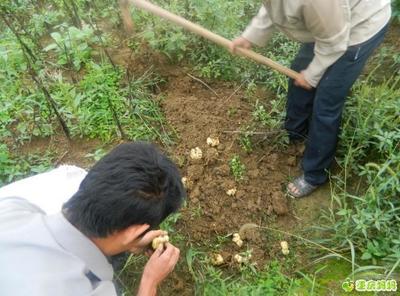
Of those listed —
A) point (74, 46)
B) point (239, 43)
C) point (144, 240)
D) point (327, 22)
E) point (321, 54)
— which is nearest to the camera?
point (144, 240)

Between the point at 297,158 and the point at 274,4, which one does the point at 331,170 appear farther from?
the point at 274,4

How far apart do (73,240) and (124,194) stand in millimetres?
289

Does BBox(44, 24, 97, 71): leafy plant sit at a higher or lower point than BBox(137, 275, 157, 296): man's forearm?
higher

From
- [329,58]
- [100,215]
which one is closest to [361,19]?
[329,58]

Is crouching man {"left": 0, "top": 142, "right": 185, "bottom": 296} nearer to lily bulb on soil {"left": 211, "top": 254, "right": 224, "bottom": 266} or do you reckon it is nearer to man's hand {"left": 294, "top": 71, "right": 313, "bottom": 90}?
lily bulb on soil {"left": 211, "top": 254, "right": 224, "bottom": 266}

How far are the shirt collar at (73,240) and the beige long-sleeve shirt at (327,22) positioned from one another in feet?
4.67

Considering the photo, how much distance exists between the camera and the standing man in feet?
6.52

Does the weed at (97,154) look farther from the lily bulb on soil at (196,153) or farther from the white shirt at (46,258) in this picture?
the white shirt at (46,258)

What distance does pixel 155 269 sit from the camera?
1.86 meters

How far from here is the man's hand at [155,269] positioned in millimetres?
1845

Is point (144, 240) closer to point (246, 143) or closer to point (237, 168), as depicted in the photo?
point (237, 168)

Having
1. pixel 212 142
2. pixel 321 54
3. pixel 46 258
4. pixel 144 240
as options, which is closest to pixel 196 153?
pixel 212 142

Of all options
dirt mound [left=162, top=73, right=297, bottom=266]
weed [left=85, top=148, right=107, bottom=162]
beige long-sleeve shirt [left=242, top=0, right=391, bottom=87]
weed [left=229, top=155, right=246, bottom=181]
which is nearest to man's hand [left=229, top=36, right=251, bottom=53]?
beige long-sleeve shirt [left=242, top=0, right=391, bottom=87]

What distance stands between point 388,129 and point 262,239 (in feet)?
3.49
